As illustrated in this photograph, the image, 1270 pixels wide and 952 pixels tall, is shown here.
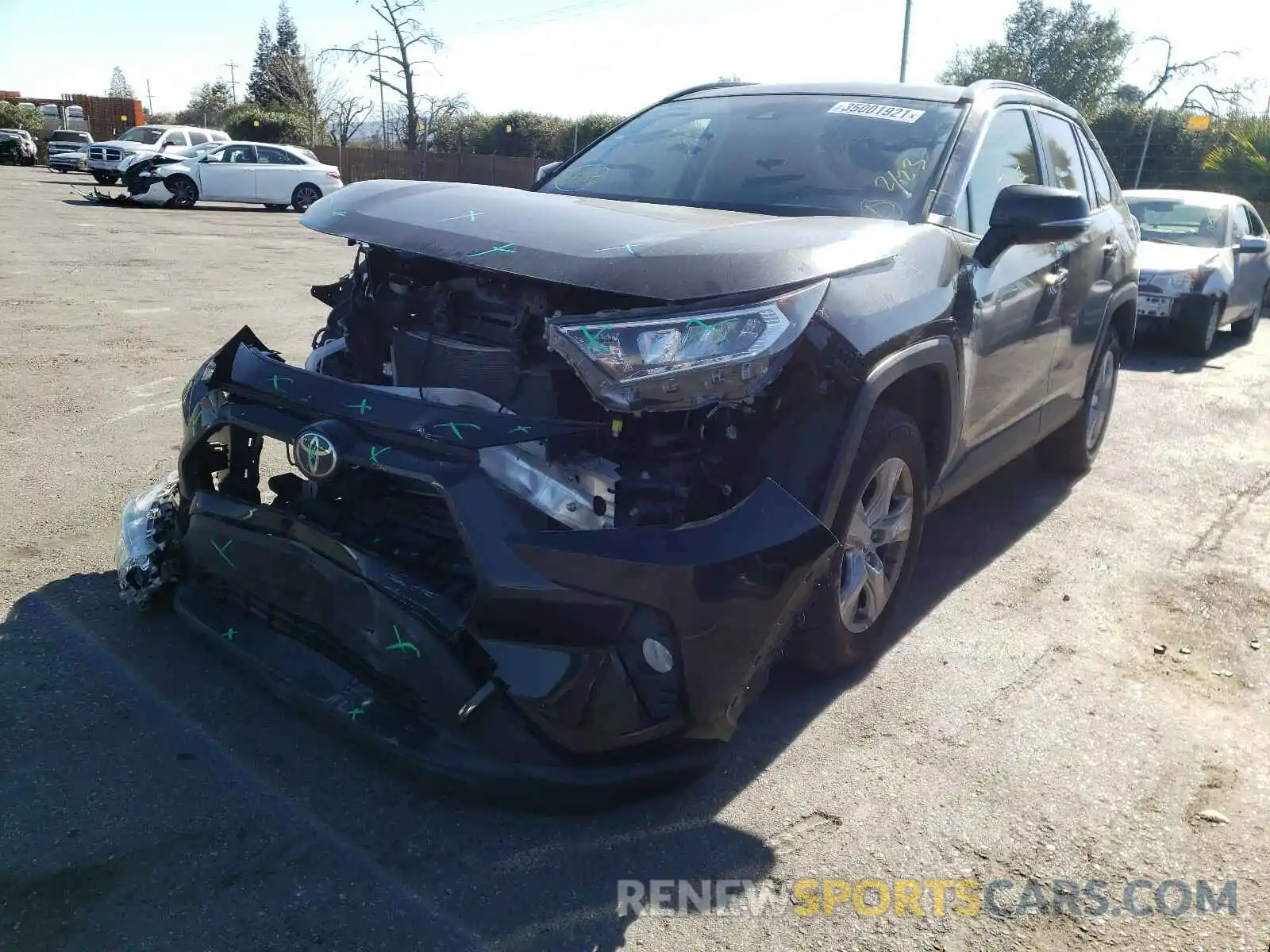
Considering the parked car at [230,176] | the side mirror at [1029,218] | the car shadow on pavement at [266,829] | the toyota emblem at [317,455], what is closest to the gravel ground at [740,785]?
the car shadow on pavement at [266,829]

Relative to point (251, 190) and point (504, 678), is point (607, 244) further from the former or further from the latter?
point (251, 190)

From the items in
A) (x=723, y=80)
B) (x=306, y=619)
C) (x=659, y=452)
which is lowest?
(x=306, y=619)

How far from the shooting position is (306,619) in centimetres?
266

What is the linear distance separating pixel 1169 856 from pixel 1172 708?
2.92 feet

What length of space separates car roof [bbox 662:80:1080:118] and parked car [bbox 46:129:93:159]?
3997cm

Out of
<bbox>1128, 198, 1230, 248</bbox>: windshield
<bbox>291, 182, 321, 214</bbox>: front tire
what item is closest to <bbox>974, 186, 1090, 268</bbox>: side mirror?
<bbox>1128, 198, 1230, 248</bbox>: windshield

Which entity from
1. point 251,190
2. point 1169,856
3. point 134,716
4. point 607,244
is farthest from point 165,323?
point 251,190

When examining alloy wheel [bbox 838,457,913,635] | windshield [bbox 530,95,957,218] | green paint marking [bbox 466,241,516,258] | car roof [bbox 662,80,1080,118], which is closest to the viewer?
green paint marking [bbox 466,241,516,258]

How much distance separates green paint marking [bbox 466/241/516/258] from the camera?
8.66 ft

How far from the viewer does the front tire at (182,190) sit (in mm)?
23109

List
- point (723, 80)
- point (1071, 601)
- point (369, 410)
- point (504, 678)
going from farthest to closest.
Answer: point (723, 80) < point (1071, 601) < point (369, 410) < point (504, 678)

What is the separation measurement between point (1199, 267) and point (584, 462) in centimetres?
952

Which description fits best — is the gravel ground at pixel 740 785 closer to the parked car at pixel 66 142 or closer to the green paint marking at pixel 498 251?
the green paint marking at pixel 498 251

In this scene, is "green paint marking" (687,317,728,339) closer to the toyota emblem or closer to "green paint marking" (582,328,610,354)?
"green paint marking" (582,328,610,354)
